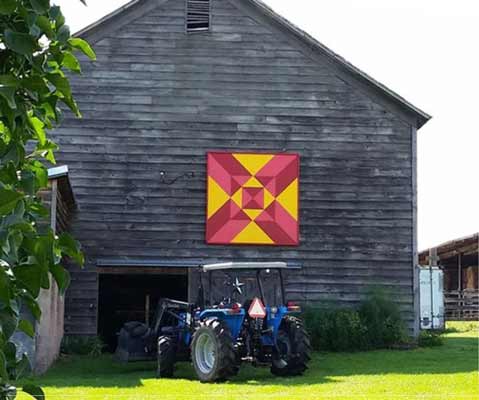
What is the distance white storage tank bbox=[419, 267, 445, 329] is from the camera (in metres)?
25.9

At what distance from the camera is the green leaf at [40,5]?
2271 mm

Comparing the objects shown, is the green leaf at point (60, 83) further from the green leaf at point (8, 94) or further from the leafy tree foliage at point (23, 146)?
the green leaf at point (8, 94)

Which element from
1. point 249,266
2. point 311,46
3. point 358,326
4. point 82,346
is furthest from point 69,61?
point 311,46

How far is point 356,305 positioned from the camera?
19797 millimetres

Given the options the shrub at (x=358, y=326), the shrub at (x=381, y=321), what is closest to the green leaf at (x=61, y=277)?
the shrub at (x=358, y=326)

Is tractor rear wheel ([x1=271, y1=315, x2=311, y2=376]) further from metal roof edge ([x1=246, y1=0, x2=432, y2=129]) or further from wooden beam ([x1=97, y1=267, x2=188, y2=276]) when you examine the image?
metal roof edge ([x1=246, y1=0, x2=432, y2=129])

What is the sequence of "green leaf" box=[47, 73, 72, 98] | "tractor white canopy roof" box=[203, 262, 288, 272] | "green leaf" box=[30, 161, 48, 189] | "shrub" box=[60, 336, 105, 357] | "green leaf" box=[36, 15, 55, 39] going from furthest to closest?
"shrub" box=[60, 336, 105, 357] → "tractor white canopy roof" box=[203, 262, 288, 272] → "green leaf" box=[30, 161, 48, 189] → "green leaf" box=[47, 73, 72, 98] → "green leaf" box=[36, 15, 55, 39]

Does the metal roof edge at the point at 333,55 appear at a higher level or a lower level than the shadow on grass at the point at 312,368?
higher

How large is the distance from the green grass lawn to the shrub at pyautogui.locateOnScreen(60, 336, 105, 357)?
41 centimetres

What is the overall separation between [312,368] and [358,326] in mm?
3188

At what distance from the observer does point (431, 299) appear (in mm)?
26031

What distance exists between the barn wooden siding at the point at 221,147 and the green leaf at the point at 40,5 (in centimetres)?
1722

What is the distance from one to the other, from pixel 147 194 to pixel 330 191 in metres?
3.88

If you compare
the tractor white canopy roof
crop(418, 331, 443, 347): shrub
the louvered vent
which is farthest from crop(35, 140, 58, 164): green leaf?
crop(418, 331, 443, 347): shrub
